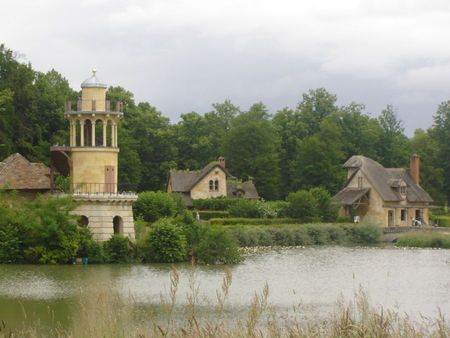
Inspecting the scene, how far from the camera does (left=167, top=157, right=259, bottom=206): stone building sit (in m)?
71.6

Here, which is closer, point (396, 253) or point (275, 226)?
point (396, 253)

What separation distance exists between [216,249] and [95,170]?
6290 millimetres

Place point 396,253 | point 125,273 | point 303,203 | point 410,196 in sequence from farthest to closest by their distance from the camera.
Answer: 1. point 410,196
2. point 303,203
3. point 396,253
4. point 125,273

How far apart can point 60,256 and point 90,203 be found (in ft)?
12.3

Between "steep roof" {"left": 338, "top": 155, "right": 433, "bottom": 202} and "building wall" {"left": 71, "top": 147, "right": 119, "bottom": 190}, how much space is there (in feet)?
108

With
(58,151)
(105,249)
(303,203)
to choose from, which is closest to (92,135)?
(58,151)

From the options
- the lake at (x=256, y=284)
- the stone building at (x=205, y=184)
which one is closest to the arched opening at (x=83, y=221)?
the lake at (x=256, y=284)

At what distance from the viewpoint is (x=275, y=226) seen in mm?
57875

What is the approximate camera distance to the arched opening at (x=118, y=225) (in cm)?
4297

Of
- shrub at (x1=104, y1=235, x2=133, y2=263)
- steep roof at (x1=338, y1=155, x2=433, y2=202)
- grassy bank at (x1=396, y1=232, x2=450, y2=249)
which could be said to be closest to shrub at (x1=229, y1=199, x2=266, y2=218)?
grassy bank at (x1=396, y1=232, x2=450, y2=249)

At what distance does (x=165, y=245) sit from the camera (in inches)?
1614

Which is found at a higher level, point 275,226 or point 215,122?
point 215,122

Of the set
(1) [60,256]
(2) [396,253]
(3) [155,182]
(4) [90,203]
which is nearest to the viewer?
(1) [60,256]

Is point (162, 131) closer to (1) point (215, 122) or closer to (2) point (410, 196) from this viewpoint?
(1) point (215, 122)
